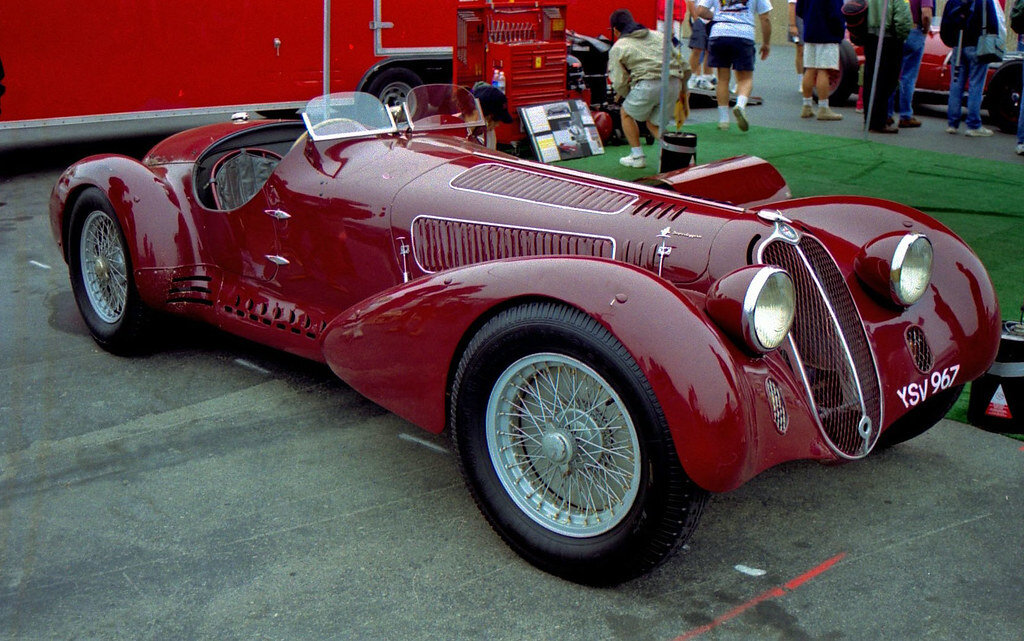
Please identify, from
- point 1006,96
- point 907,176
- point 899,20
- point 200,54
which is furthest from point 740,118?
point 200,54

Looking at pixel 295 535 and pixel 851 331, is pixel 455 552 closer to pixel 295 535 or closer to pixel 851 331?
pixel 295 535

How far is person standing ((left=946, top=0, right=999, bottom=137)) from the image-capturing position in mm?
9438

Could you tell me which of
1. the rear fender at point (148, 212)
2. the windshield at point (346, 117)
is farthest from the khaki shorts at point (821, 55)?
the rear fender at point (148, 212)

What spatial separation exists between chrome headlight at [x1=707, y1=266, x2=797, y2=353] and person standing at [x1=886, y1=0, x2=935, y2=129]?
27.4 ft

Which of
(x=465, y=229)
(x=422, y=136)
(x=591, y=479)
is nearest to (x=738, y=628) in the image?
(x=591, y=479)

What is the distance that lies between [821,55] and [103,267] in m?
8.36

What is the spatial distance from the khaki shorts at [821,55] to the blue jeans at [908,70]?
70cm

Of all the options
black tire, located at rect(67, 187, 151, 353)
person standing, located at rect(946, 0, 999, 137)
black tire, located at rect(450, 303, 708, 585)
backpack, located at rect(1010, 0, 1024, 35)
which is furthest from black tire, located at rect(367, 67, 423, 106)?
black tire, located at rect(450, 303, 708, 585)

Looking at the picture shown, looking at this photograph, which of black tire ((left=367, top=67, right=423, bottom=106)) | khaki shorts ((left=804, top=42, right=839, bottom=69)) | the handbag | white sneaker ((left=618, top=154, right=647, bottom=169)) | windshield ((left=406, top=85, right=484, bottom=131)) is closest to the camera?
Answer: windshield ((left=406, top=85, right=484, bottom=131))

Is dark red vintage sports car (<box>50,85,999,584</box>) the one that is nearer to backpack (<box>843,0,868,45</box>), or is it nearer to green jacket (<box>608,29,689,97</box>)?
green jacket (<box>608,29,689,97</box>)

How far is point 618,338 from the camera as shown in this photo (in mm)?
2607

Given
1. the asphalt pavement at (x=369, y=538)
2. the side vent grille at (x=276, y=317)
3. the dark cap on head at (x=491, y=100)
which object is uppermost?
the dark cap on head at (x=491, y=100)

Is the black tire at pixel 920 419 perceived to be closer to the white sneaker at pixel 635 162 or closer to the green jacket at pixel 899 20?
the white sneaker at pixel 635 162

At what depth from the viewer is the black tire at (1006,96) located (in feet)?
35.1
